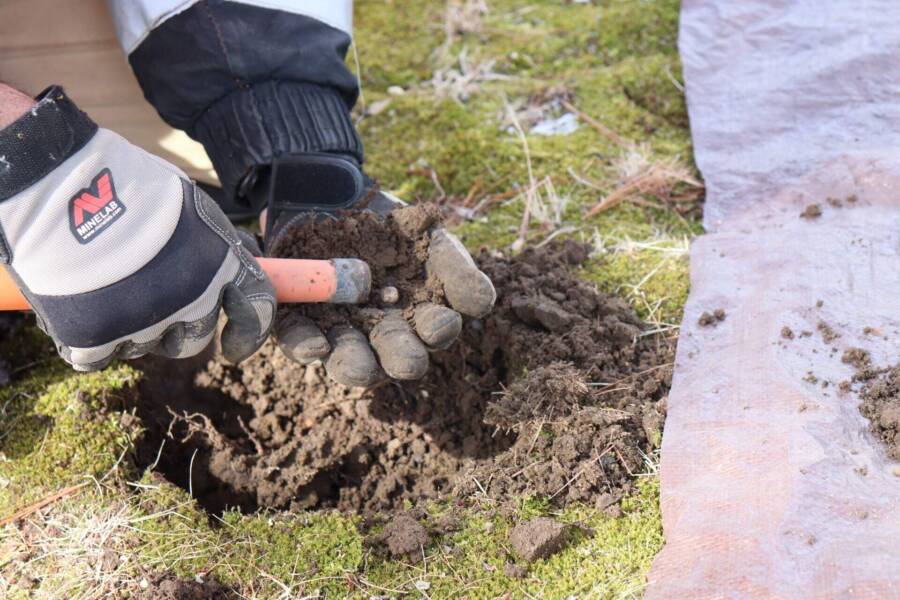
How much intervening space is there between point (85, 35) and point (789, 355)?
2.54m

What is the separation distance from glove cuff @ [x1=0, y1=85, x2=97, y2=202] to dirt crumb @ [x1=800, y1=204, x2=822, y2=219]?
81.4 inches

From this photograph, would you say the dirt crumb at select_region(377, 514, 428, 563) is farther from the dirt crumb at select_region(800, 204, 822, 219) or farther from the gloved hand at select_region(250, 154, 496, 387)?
the dirt crumb at select_region(800, 204, 822, 219)

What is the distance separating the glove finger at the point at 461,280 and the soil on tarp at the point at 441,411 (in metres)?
0.10

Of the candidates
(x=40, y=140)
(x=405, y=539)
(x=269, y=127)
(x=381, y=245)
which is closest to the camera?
(x=40, y=140)

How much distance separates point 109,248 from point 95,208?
99mm

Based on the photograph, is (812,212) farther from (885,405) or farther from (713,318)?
(885,405)

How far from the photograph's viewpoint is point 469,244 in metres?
2.86

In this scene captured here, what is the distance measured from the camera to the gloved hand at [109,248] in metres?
1.77

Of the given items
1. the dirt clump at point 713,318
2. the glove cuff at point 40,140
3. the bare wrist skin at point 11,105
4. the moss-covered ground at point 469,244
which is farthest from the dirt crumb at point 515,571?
the bare wrist skin at point 11,105

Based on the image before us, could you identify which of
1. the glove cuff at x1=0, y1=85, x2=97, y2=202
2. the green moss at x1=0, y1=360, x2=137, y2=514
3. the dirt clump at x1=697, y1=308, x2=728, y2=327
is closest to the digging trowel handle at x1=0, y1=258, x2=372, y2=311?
the glove cuff at x1=0, y1=85, x2=97, y2=202

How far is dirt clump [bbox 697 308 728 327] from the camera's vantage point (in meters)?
2.22

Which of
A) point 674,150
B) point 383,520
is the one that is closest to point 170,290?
point 383,520

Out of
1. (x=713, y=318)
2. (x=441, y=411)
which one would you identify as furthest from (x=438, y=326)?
(x=713, y=318)

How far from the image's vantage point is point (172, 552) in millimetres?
1927
